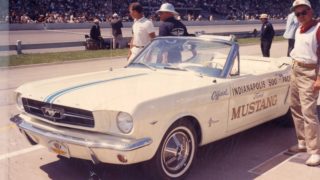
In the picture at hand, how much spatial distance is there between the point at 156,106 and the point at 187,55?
5.26 feet

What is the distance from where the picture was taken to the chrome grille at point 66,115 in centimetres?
397

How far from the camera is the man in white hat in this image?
7215 millimetres

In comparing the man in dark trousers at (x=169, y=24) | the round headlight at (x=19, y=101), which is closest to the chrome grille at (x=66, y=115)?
the round headlight at (x=19, y=101)

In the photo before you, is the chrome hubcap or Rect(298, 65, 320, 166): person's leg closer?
the chrome hubcap

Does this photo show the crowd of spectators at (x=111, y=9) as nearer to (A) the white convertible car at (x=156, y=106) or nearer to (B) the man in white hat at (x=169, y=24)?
(B) the man in white hat at (x=169, y=24)

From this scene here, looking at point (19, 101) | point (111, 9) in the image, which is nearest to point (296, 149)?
point (19, 101)

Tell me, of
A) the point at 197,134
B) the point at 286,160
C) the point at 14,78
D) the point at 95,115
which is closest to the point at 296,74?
the point at 286,160

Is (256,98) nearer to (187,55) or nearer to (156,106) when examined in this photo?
(187,55)

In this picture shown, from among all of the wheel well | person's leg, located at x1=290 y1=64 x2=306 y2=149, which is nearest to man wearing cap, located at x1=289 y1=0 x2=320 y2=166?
person's leg, located at x1=290 y1=64 x2=306 y2=149

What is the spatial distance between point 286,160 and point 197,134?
126 cm

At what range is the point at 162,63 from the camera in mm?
5344

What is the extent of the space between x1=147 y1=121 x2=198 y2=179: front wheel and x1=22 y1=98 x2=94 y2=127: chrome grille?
27.3 inches

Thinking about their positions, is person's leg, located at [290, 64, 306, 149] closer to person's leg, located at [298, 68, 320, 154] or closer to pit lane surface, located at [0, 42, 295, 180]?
person's leg, located at [298, 68, 320, 154]

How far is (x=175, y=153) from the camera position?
4.28m
